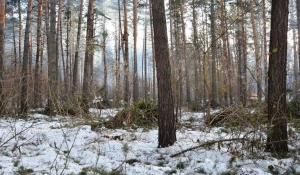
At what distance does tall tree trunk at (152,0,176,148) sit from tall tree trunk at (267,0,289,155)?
1.71 metres

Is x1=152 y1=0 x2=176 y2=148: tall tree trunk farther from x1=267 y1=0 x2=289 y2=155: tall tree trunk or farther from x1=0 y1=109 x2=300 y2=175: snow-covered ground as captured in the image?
x1=267 y1=0 x2=289 y2=155: tall tree trunk

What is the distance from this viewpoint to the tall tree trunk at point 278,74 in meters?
4.07

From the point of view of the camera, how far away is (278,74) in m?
4.11

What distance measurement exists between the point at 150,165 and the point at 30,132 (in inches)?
131

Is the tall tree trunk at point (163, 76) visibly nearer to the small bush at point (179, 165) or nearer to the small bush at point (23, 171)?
the small bush at point (179, 165)

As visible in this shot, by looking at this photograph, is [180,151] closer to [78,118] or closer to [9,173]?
[9,173]

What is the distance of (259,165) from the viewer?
142 inches

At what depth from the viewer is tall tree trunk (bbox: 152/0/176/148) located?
460cm

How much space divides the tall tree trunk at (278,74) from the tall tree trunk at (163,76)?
1.71 m

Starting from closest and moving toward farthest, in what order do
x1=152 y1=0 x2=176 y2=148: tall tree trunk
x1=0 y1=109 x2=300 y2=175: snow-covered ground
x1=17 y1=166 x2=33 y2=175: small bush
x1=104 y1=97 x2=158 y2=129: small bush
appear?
x1=17 y1=166 x2=33 y2=175: small bush → x1=0 y1=109 x2=300 y2=175: snow-covered ground → x1=152 y1=0 x2=176 y2=148: tall tree trunk → x1=104 y1=97 x2=158 y2=129: small bush

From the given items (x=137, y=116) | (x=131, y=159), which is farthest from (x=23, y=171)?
(x=137, y=116)

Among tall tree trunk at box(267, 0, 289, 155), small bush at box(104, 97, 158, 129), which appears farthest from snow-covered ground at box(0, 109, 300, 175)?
small bush at box(104, 97, 158, 129)

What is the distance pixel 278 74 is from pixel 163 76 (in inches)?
76.3

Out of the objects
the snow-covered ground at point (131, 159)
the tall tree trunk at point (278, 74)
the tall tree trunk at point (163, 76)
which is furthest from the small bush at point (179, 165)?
the tall tree trunk at point (278, 74)
